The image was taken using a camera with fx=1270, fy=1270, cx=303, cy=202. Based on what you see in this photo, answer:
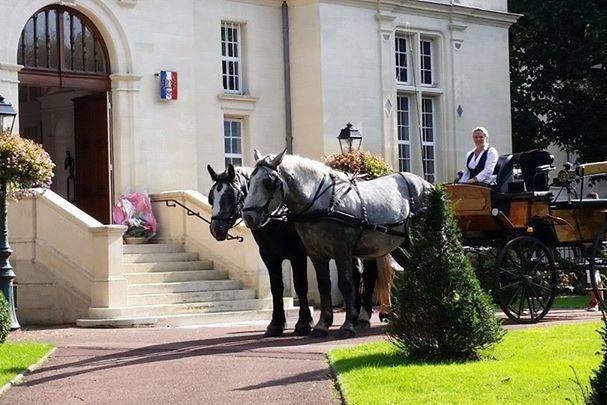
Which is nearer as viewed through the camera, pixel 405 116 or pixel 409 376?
pixel 409 376

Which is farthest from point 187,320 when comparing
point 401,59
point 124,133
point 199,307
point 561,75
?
point 561,75

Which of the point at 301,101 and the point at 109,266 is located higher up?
the point at 301,101

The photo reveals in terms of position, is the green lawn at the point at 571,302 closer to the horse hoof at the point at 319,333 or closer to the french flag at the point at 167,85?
the horse hoof at the point at 319,333

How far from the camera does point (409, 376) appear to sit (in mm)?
10945

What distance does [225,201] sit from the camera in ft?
50.2

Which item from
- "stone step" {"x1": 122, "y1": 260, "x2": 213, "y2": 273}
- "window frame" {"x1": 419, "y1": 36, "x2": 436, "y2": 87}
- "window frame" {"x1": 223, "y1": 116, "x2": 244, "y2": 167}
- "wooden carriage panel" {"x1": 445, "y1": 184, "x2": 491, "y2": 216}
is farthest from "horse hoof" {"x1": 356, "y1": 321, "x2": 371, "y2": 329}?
"window frame" {"x1": 419, "y1": 36, "x2": 436, "y2": 87}

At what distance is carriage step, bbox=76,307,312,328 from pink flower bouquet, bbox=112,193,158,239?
3342 mm

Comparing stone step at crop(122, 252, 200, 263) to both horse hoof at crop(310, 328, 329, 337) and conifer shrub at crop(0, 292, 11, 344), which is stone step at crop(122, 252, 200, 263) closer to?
conifer shrub at crop(0, 292, 11, 344)

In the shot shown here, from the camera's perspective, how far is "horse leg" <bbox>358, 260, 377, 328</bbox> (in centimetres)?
1670

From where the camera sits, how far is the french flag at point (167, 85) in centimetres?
2405

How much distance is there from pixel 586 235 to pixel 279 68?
35.6 ft

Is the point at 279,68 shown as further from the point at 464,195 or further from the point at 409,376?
the point at 409,376

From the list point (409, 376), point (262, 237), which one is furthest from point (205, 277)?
point (409, 376)

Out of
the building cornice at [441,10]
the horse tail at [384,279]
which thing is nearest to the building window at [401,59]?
the building cornice at [441,10]
